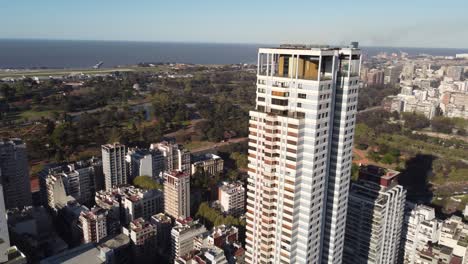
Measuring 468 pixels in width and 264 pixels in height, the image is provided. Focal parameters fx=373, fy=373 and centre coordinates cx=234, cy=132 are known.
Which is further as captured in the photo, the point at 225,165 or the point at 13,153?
the point at 225,165

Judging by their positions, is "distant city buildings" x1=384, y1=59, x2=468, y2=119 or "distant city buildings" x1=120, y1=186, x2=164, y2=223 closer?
"distant city buildings" x1=120, y1=186, x2=164, y2=223

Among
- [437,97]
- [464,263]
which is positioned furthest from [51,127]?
[437,97]

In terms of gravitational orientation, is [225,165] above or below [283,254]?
below

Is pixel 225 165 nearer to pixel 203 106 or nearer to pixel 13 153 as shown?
pixel 13 153

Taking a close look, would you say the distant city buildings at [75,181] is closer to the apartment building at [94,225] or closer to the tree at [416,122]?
the apartment building at [94,225]

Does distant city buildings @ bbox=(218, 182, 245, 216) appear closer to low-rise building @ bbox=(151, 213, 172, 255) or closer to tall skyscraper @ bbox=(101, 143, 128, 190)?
low-rise building @ bbox=(151, 213, 172, 255)

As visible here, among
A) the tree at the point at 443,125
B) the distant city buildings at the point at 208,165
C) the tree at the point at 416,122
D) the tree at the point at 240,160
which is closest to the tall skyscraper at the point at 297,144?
the distant city buildings at the point at 208,165

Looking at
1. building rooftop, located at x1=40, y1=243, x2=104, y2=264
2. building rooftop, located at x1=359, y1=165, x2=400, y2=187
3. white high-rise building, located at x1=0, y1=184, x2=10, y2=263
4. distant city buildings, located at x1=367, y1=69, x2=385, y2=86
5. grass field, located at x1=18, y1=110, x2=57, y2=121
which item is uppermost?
distant city buildings, located at x1=367, y1=69, x2=385, y2=86

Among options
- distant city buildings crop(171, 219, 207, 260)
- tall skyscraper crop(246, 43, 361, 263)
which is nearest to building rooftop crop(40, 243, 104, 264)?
distant city buildings crop(171, 219, 207, 260)
